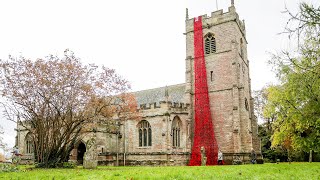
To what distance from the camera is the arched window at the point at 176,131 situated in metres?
29.7

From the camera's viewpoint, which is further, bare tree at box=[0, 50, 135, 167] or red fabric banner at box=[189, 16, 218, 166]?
red fabric banner at box=[189, 16, 218, 166]

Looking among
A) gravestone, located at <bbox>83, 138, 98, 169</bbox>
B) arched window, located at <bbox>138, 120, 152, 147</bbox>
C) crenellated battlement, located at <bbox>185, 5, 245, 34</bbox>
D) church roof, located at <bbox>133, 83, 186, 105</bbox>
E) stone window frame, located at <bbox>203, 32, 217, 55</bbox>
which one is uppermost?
crenellated battlement, located at <bbox>185, 5, 245, 34</bbox>

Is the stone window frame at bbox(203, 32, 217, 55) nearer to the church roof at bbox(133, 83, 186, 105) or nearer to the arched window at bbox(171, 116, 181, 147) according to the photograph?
the church roof at bbox(133, 83, 186, 105)

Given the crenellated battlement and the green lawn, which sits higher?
the crenellated battlement

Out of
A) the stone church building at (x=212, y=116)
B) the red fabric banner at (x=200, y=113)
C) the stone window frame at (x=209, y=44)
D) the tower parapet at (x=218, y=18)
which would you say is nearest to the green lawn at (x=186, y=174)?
the stone church building at (x=212, y=116)

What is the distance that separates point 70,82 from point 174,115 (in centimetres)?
1302

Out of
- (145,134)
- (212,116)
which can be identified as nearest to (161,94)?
(145,134)

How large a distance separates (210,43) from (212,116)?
7.55 metres

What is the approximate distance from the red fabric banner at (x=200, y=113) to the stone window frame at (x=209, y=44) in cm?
42

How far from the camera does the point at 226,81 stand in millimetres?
30156

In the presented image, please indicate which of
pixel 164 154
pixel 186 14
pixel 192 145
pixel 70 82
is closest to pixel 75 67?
pixel 70 82

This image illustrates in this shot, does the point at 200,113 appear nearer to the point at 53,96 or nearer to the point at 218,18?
the point at 218,18

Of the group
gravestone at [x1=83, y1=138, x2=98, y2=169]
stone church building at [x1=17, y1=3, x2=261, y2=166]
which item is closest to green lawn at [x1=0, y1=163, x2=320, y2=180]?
gravestone at [x1=83, y1=138, x2=98, y2=169]

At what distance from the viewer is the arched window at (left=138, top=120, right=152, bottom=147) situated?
30594 mm
